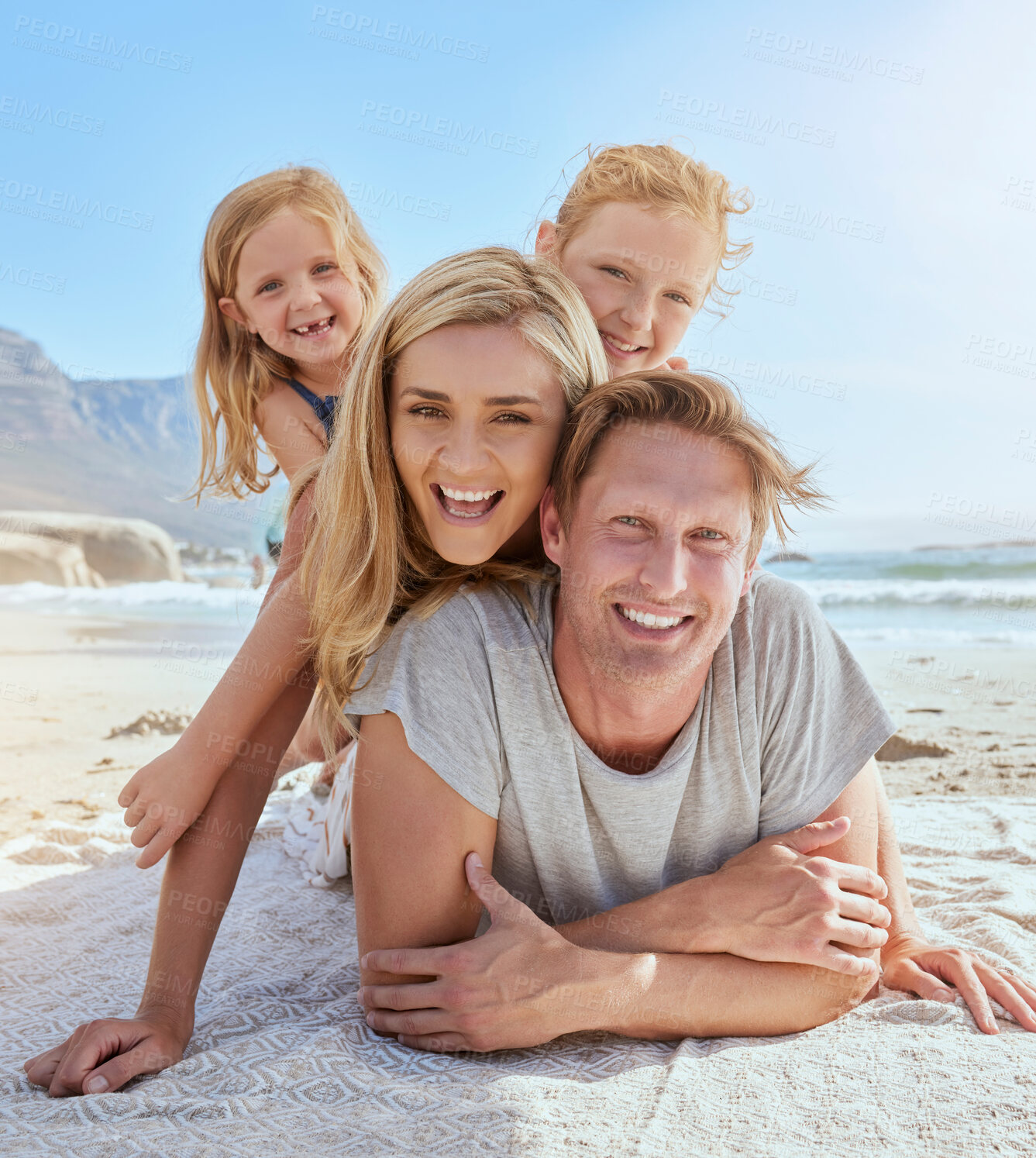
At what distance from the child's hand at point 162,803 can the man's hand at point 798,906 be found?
53.5 inches

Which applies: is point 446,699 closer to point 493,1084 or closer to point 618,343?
point 493,1084

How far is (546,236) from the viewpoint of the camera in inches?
163

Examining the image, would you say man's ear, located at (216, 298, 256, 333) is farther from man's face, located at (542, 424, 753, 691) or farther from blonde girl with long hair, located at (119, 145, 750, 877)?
man's face, located at (542, 424, 753, 691)

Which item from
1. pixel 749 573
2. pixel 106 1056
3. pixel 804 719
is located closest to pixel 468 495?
pixel 749 573

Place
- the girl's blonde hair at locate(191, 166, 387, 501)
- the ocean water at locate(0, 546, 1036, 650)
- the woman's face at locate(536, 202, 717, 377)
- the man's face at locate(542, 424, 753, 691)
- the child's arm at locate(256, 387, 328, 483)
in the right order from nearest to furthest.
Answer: the man's face at locate(542, 424, 753, 691)
the woman's face at locate(536, 202, 717, 377)
the child's arm at locate(256, 387, 328, 483)
the girl's blonde hair at locate(191, 166, 387, 501)
the ocean water at locate(0, 546, 1036, 650)

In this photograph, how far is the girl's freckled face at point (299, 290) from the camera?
4.00m

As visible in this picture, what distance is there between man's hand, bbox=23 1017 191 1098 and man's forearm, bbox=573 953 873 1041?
0.94 m

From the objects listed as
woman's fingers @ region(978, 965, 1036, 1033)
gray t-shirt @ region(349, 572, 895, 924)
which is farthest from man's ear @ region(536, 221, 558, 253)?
woman's fingers @ region(978, 965, 1036, 1033)

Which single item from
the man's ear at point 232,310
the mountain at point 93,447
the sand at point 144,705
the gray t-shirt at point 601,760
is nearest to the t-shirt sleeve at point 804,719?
the gray t-shirt at point 601,760

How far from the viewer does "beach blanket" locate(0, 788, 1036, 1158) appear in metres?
1.71

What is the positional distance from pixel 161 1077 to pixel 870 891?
5.53ft

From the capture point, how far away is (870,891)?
2.35 metres

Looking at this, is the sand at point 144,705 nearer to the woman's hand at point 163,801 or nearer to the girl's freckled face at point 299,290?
the woman's hand at point 163,801

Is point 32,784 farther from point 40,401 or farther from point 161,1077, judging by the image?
point 40,401
